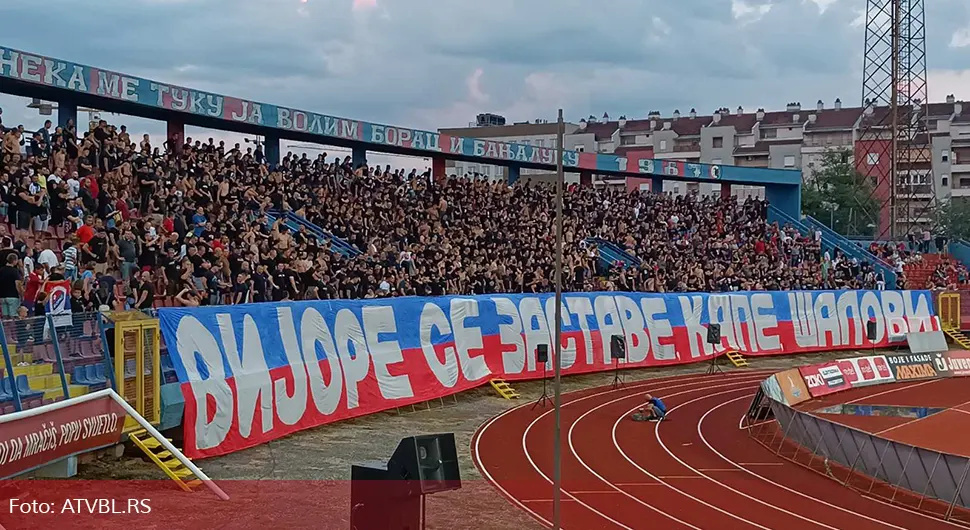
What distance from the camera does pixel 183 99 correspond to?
2983 cm

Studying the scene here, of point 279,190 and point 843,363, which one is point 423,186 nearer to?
point 279,190

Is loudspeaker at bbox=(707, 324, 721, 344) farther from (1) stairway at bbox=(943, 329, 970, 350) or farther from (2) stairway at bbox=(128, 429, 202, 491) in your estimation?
(2) stairway at bbox=(128, 429, 202, 491)

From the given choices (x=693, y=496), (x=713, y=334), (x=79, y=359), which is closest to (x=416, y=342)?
(x=693, y=496)

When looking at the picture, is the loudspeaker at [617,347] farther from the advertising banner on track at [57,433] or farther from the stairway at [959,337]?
the stairway at [959,337]

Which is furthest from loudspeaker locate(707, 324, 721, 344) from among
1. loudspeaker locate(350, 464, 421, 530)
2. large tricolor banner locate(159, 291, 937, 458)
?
loudspeaker locate(350, 464, 421, 530)

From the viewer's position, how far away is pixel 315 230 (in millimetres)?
30344

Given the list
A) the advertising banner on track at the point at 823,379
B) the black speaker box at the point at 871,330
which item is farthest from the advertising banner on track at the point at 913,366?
the black speaker box at the point at 871,330

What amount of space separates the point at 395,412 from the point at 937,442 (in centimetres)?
1349

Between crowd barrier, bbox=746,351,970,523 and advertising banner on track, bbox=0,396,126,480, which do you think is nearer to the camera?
advertising banner on track, bbox=0,396,126,480

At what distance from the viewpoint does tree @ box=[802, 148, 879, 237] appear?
88.8 metres

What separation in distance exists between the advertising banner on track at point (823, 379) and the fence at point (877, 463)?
24.0 feet

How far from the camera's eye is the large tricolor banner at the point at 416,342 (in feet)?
61.1

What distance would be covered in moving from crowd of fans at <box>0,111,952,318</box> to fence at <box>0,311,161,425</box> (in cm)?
140

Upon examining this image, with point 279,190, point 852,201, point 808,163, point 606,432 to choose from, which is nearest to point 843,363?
point 606,432
